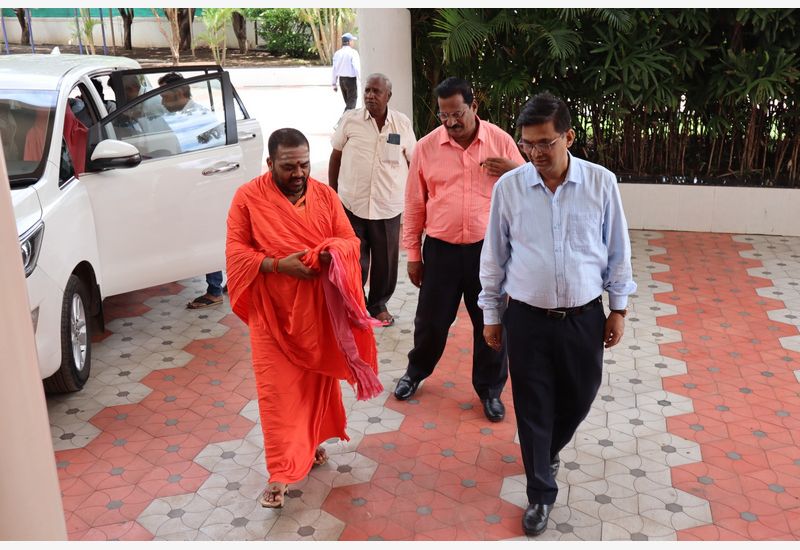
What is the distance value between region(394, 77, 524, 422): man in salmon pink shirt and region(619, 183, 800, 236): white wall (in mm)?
3884

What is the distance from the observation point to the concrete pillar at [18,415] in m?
0.83

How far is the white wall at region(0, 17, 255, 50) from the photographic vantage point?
26.6 m

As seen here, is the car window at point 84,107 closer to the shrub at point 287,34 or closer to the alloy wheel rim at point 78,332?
the alloy wheel rim at point 78,332

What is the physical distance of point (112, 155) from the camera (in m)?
4.78

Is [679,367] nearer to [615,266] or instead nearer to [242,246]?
[615,266]

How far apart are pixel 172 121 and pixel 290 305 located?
7.95 ft

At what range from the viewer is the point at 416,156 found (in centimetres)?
403

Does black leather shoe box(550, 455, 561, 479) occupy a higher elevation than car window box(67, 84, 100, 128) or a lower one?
lower

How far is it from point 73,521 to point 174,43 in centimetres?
2378

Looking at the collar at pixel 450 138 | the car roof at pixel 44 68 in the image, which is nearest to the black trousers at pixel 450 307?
the collar at pixel 450 138

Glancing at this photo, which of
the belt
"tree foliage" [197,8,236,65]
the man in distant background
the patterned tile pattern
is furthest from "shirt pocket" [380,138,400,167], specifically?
"tree foliage" [197,8,236,65]

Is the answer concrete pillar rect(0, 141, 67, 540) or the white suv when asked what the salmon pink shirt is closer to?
the white suv

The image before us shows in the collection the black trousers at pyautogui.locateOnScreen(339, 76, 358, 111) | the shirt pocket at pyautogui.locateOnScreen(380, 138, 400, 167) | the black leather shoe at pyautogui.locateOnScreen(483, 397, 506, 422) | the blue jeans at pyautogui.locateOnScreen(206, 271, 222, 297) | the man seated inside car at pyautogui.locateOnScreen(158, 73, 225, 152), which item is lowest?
the black leather shoe at pyautogui.locateOnScreen(483, 397, 506, 422)

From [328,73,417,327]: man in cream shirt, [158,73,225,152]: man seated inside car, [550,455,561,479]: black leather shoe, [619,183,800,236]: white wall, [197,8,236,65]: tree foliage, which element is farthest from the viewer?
[197,8,236,65]: tree foliage
